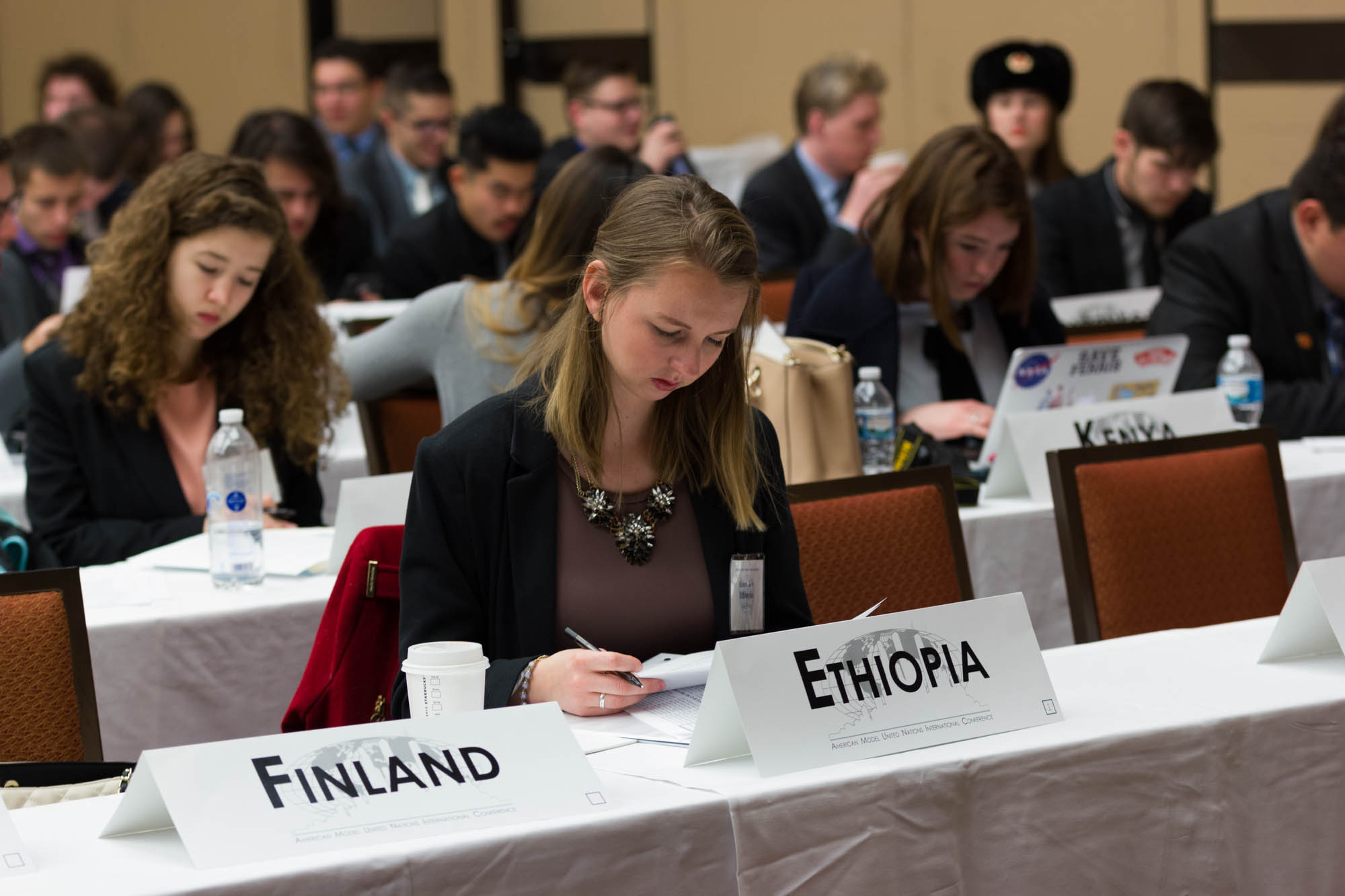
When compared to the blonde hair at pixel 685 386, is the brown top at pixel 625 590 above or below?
below

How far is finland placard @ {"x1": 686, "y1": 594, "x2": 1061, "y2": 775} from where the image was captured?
4.82ft

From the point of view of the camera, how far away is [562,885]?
133 centimetres

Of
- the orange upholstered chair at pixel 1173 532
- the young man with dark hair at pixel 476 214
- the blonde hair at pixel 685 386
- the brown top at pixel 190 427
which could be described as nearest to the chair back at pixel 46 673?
the blonde hair at pixel 685 386

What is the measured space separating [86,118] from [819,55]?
13.5 ft

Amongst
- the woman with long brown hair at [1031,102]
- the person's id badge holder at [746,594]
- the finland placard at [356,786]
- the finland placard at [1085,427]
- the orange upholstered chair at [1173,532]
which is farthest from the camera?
the woman with long brown hair at [1031,102]

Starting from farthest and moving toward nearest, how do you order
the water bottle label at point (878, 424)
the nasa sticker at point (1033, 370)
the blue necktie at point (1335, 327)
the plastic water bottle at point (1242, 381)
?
the blue necktie at point (1335, 327)
the plastic water bottle at point (1242, 381)
the water bottle label at point (878, 424)
the nasa sticker at point (1033, 370)

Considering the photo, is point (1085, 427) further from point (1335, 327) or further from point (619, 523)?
point (619, 523)

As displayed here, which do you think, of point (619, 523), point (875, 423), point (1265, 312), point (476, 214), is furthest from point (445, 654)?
point (476, 214)

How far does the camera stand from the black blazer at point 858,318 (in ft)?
10.9

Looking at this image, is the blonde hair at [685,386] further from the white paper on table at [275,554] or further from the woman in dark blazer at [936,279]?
the woman in dark blazer at [936,279]

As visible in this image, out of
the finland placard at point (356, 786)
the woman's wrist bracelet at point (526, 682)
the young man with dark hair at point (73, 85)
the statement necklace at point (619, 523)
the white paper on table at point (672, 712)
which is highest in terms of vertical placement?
the young man with dark hair at point (73, 85)

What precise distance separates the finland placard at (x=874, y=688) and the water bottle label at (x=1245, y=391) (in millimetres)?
2045

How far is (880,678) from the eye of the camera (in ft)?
5.06

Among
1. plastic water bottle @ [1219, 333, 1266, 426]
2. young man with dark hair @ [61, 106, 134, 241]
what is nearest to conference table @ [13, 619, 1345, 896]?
plastic water bottle @ [1219, 333, 1266, 426]
